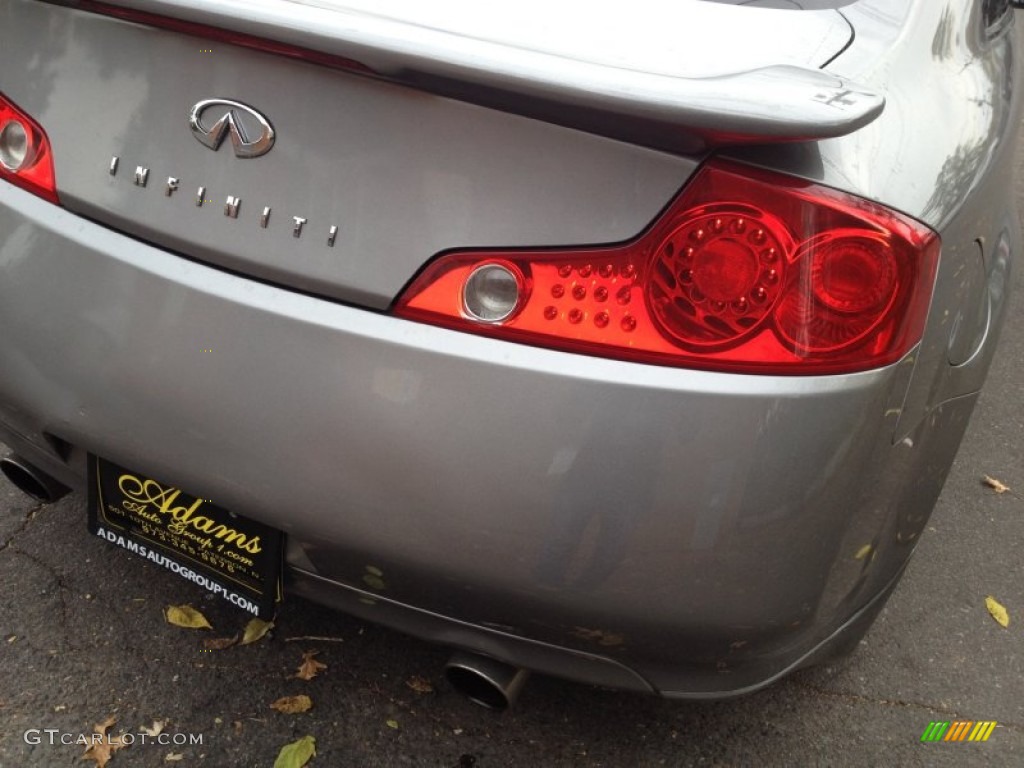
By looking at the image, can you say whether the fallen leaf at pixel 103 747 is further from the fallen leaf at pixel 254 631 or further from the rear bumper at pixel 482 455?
the rear bumper at pixel 482 455

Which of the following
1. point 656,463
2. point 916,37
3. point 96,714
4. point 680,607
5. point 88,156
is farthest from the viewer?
point 96,714

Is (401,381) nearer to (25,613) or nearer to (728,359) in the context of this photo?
(728,359)

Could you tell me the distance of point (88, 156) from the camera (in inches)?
66.7

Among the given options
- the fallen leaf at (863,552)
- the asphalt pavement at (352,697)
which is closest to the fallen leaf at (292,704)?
the asphalt pavement at (352,697)

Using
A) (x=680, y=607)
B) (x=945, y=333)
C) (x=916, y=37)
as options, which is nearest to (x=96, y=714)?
(x=680, y=607)

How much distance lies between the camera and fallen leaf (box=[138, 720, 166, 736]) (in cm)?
204

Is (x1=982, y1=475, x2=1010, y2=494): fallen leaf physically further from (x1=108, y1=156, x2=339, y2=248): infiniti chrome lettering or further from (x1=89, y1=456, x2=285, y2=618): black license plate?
(x1=108, y1=156, x2=339, y2=248): infiniti chrome lettering

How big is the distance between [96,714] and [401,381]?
1.06m

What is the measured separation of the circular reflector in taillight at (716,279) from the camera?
→ 1470 millimetres

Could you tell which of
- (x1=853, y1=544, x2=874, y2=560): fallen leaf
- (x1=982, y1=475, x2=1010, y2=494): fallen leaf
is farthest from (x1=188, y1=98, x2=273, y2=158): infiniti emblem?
(x1=982, y1=475, x2=1010, y2=494): fallen leaf

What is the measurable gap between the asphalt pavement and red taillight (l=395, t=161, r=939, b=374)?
0.98 m

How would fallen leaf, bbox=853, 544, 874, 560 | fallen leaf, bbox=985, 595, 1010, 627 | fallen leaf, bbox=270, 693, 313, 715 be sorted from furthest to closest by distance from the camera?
fallen leaf, bbox=985, 595, 1010, 627 < fallen leaf, bbox=270, 693, 313, 715 < fallen leaf, bbox=853, 544, 874, 560

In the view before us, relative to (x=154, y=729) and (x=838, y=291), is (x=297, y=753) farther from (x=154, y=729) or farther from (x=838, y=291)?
(x=838, y=291)

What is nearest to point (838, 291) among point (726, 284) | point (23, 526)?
point (726, 284)
